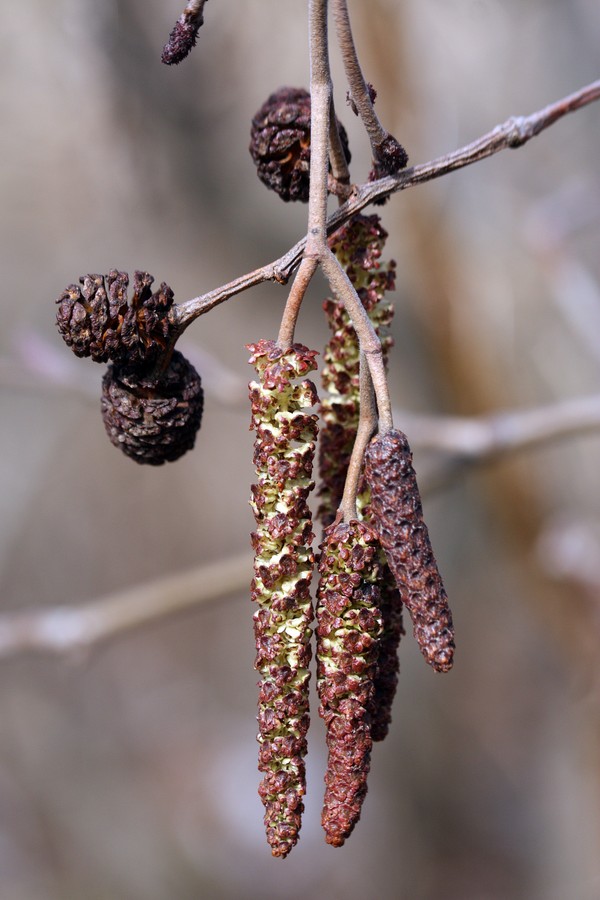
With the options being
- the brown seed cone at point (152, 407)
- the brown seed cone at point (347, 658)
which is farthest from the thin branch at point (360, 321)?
the brown seed cone at point (152, 407)

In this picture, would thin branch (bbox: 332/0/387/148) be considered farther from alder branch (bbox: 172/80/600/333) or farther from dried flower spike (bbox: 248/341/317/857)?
dried flower spike (bbox: 248/341/317/857)

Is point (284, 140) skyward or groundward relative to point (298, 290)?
skyward

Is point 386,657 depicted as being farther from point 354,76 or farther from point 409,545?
point 354,76

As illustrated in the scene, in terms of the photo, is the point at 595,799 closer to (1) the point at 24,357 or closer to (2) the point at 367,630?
(1) the point at 24,357

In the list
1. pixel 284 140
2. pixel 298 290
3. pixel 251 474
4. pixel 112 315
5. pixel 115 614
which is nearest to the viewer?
pixel 298 290

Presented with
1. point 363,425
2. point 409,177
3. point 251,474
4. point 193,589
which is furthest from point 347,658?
point 251,474

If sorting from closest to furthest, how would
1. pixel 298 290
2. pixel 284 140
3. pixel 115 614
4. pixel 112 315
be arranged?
pixel 298 290
pixel 112 315
pixel 284 140
pixel 115 614

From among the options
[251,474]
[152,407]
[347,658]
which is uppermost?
[251,474]
